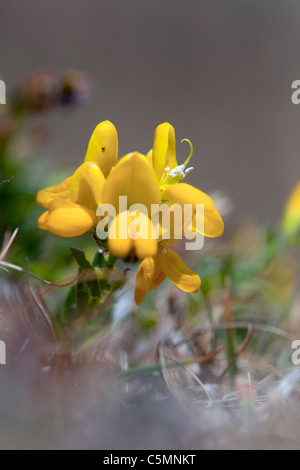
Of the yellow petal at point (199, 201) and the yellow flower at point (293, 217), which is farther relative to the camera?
the yellow flower at point (293, 217)

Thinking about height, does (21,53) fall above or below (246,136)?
above

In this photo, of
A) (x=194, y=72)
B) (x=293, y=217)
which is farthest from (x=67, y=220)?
(x=194, y=72)

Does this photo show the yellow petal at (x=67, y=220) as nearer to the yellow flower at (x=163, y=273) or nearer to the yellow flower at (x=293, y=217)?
the yellow flower at (x=163, y=273)

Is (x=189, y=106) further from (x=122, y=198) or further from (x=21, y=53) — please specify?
(x=122, y=198)

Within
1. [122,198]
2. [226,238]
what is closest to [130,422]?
[122,198]

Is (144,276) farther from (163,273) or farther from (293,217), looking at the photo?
(293,217)

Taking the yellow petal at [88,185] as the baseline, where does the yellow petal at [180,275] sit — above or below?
below

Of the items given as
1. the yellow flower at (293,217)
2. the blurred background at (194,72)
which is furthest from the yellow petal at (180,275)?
the blurred background at (194,72)

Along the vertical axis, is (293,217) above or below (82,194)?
above
